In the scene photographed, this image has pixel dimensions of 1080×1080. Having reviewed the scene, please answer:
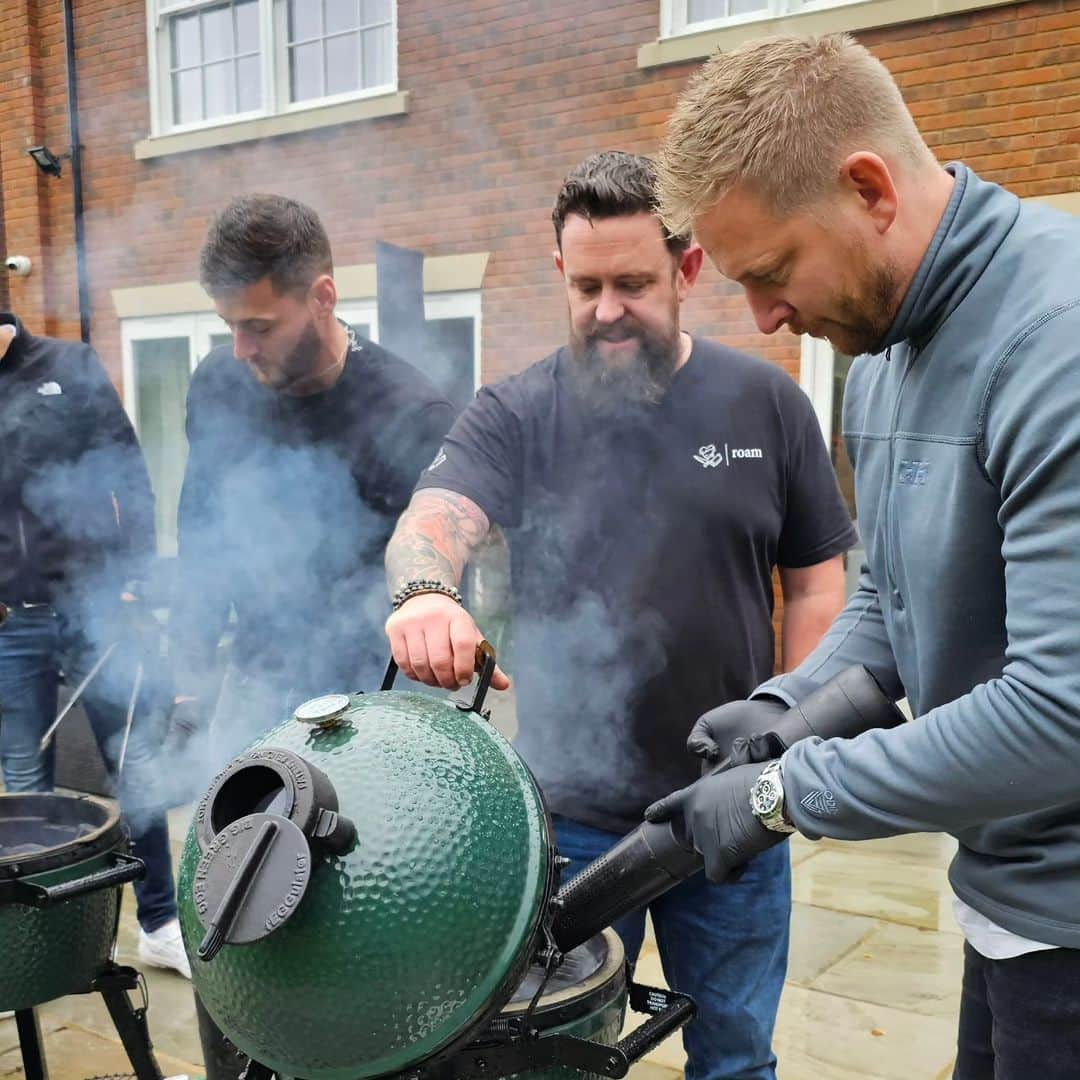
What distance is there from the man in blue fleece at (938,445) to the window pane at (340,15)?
6308mm

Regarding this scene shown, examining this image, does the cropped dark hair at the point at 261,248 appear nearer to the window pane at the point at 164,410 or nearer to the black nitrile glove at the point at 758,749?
the black nitrile glove at the point at 758,749

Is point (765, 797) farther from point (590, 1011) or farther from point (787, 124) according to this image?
point (787, 124)

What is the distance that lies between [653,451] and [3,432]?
8.16 ft

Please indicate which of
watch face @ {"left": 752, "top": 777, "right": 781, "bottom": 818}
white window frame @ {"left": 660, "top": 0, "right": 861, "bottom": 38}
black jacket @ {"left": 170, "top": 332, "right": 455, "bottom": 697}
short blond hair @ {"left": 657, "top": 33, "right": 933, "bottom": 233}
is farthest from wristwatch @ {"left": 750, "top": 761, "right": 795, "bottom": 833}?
white window frame @ {"left": 660, "top": 0, "right": 861, "bottom": 38}

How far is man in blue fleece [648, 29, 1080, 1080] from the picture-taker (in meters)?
1.30

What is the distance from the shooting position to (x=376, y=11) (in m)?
6.95

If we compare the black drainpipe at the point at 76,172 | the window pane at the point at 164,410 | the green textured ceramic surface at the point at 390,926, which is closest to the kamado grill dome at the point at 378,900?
the green textured ceramic surface at the point at 390,926

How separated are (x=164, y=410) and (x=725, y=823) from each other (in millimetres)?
7997

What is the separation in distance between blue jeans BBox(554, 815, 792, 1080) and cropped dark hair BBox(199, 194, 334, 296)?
5.67 feet

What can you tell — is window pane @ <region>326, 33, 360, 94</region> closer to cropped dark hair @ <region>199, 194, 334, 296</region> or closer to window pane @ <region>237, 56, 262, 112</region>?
window pane @ <region>237, 56, 262, 112</region>

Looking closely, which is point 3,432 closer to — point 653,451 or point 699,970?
point 653,451

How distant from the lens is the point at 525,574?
8.07 ft

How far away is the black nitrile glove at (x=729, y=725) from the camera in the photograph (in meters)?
1.78

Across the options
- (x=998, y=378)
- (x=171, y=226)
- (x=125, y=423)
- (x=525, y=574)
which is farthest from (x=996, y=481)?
(x=171, y=226)
